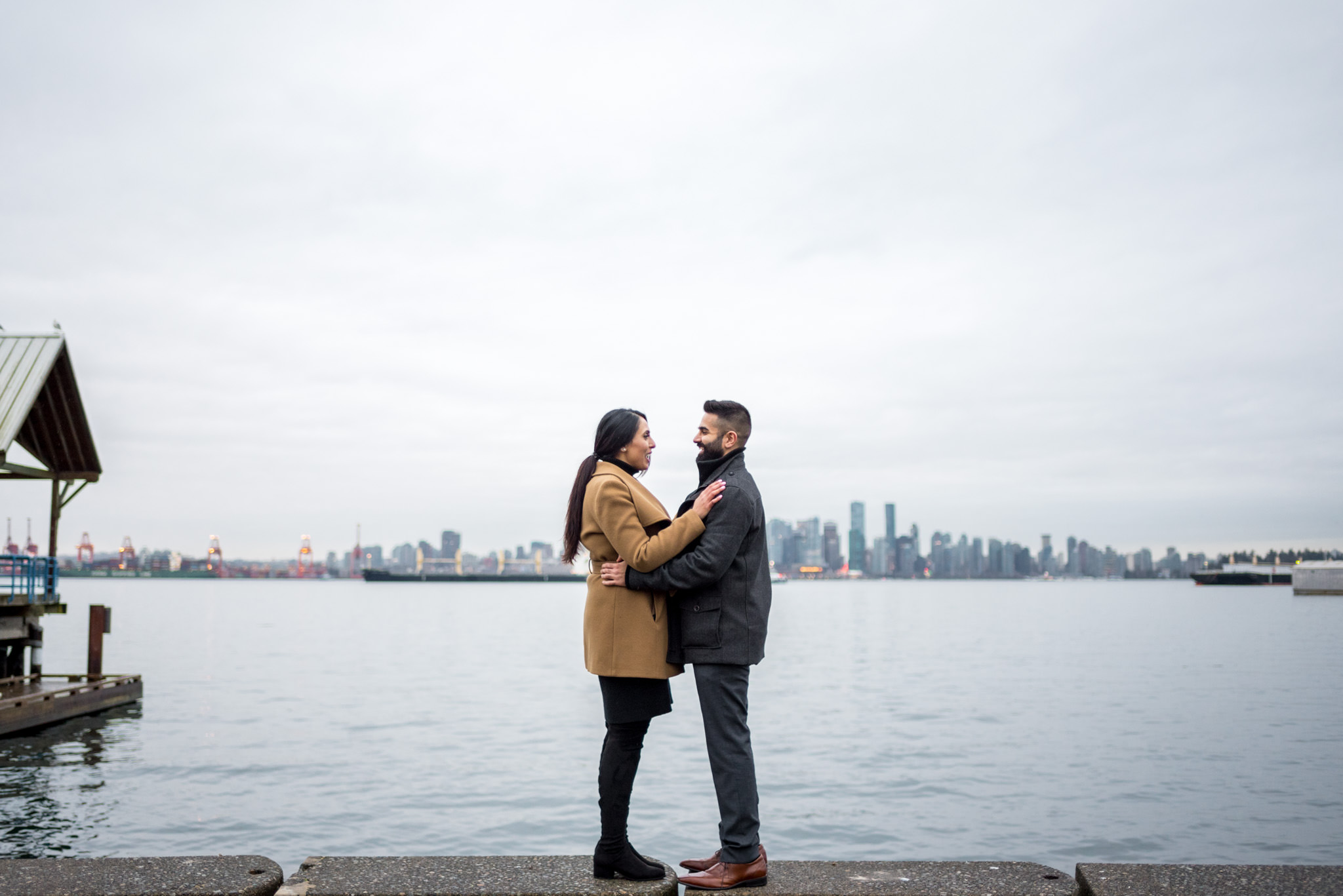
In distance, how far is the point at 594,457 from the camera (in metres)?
4.87

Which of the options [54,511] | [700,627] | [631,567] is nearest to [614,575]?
[631,567]

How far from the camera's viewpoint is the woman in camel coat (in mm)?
4457

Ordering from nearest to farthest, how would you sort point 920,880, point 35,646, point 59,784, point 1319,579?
point 920,880 → point 59,784 → point 35,646 → point 1319,579

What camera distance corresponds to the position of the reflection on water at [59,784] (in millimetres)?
11750

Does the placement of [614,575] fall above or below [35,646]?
above

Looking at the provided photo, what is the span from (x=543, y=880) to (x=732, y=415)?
2240mm

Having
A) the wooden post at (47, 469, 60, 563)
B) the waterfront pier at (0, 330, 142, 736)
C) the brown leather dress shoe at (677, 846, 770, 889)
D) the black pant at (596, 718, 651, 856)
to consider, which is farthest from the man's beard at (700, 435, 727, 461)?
the wooden post at (47, 469, 60, 563)

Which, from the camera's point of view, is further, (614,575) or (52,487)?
(52,487)

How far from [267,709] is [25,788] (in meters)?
11.0

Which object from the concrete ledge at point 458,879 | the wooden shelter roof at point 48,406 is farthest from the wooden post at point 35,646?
the concrete ledge at point 458,879

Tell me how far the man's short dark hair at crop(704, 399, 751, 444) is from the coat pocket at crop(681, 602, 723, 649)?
828 mm

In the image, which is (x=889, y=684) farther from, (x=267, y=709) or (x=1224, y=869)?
(x=1224, y=869)

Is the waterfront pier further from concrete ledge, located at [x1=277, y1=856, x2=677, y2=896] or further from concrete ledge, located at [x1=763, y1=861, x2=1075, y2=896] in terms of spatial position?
concrete ledge, located at [x1=763, y1=861, x2=1075, y2=896]

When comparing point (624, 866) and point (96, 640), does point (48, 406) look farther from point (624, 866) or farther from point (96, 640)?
point (624, 866)
